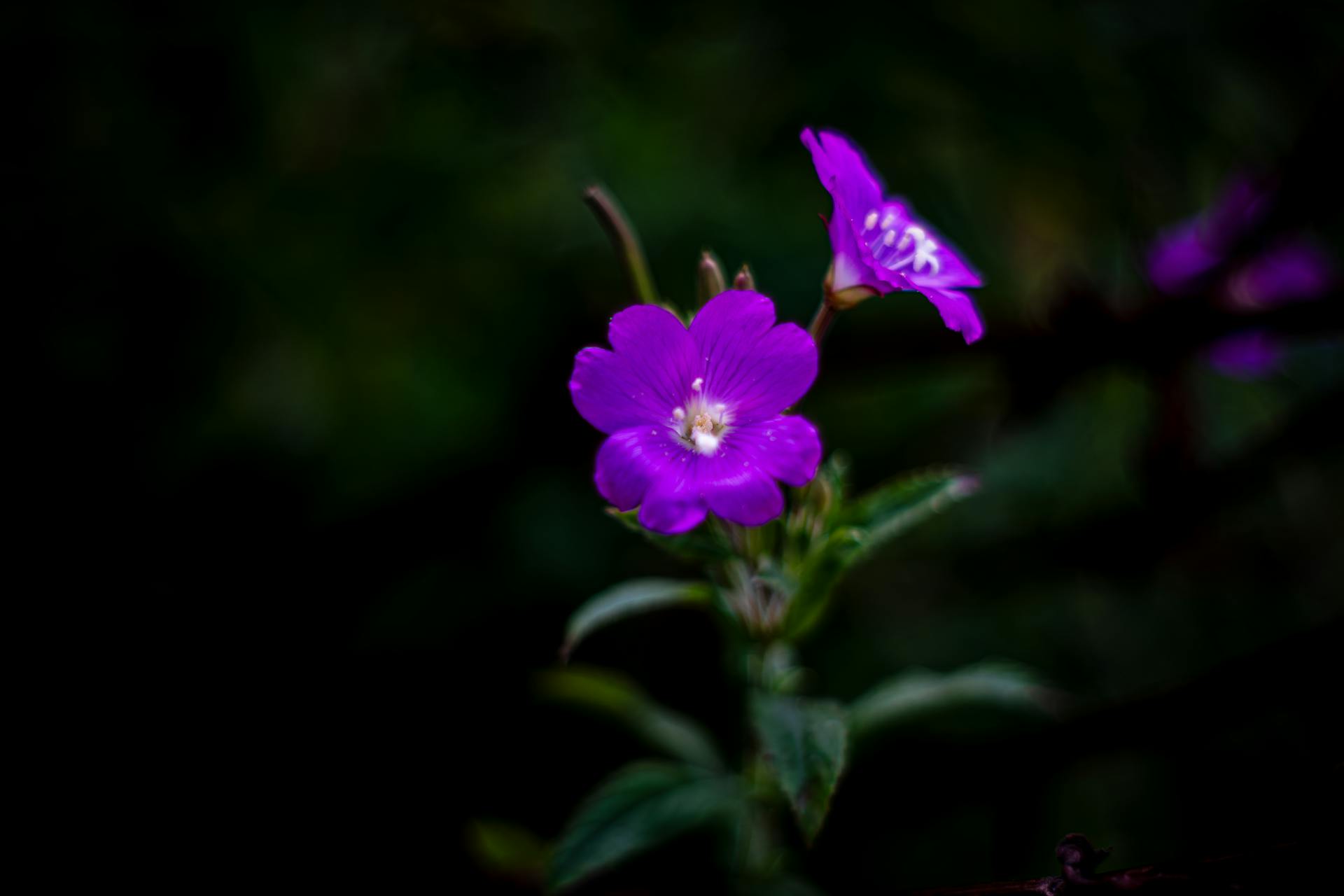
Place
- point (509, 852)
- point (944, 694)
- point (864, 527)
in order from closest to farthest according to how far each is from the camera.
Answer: point (864, 527), point (944, 694), point (509, 852)

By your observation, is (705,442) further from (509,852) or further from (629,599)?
(509,852)

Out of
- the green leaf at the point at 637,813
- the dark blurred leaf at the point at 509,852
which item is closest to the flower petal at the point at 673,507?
the green leaf at the point at 637,813

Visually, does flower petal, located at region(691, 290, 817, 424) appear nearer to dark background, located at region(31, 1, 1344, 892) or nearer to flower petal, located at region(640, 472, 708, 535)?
flower petal, located at region(640, 472, 708, 535)

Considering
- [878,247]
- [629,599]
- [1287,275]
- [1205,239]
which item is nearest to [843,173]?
[878,247]

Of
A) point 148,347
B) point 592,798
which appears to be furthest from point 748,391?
point 148,347

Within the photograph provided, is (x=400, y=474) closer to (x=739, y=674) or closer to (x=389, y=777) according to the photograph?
(x=389, y=777)

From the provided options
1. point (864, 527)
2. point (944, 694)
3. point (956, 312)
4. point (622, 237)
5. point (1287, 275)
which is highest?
point (1287, 275)

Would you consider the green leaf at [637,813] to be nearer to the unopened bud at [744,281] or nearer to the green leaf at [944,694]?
the green leaf at [944,694]
